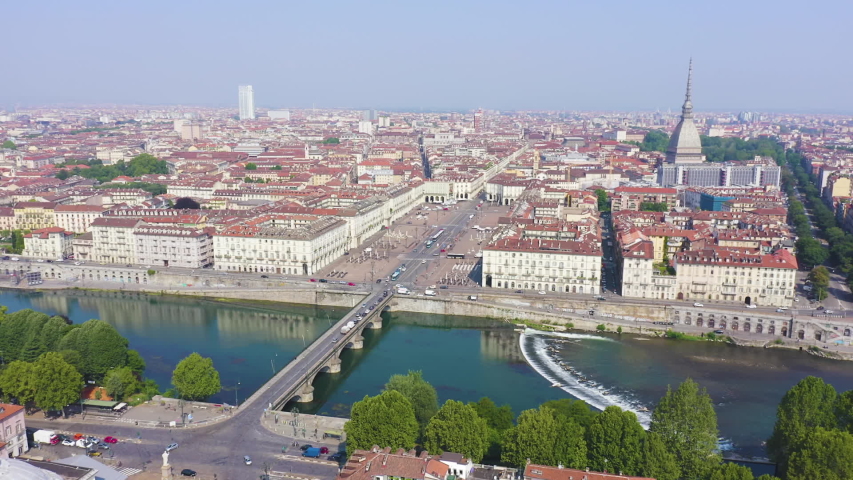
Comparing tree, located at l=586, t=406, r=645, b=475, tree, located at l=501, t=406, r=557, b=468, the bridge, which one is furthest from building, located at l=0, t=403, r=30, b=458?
tree, located at l=586, t=406, r=645, b=475

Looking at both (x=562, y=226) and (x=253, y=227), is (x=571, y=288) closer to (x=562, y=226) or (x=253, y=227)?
(x=562, y=226)

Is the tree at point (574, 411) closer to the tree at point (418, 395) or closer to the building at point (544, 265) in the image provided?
the tree at point (418, 395)

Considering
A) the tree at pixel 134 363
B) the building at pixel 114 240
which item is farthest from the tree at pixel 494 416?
the building at pixel 114 240

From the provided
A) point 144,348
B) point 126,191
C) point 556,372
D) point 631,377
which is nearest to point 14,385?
point 144,348

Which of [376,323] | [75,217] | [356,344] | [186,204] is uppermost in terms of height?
[186,204]

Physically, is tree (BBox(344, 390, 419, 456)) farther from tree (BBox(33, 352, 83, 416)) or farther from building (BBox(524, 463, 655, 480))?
tree (BBox(33, 352, 83, 416))

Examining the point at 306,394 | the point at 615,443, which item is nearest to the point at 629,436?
the point at 615,443

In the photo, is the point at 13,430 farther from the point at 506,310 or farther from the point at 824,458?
the point at 506,310
